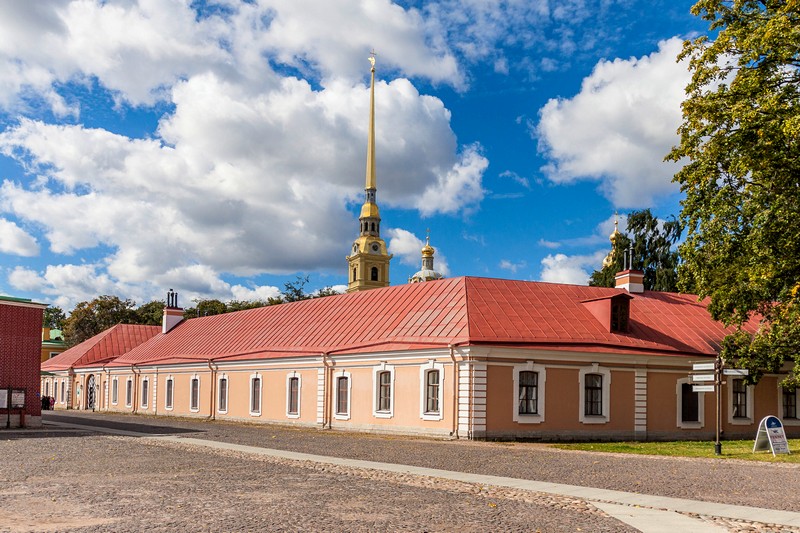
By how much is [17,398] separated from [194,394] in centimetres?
1440

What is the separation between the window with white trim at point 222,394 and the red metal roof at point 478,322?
48.0 inches

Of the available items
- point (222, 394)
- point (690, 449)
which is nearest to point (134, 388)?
point (222, 394)

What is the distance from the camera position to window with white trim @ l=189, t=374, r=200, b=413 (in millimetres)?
44438

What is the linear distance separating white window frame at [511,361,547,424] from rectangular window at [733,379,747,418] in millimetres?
9015

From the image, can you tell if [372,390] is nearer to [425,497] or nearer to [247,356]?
[247,356]

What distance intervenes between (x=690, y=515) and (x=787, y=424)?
25009 millimetres

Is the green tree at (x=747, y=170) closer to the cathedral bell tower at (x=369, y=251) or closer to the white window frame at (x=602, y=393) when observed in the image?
the white window frame at (x=602, y=393)

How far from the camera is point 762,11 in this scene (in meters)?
24.8

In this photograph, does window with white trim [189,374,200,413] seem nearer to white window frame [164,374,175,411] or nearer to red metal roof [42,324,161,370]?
white window frame [164,374,175,411]

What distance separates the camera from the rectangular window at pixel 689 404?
3195 centimetres

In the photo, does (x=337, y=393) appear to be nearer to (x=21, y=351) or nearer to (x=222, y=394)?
(x=222, y=394)

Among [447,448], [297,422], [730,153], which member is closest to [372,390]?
[297,422]

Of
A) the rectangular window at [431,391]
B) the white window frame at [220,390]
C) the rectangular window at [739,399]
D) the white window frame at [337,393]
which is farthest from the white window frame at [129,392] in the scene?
the rectangular window at [739,399]

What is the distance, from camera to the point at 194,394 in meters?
44.9
